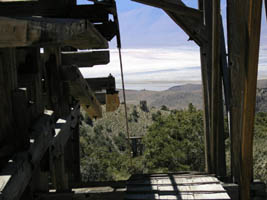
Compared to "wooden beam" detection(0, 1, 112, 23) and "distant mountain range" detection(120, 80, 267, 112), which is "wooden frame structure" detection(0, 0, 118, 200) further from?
"distant mountain range" detection(120, 80, 267, 112)

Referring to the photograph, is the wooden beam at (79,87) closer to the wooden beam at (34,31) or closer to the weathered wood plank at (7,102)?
the weathered wood plank at (7,102)

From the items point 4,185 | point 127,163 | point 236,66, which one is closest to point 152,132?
point 127,163

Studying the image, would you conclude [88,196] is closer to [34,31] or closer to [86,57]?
[34,31]

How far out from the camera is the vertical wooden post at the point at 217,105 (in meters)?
3.20

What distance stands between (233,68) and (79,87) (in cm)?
160

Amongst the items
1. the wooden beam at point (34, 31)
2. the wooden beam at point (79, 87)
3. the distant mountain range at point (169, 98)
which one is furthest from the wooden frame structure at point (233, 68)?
the distant mountain range at point (169, 98)

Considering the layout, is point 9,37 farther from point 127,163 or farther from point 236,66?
point 127,163

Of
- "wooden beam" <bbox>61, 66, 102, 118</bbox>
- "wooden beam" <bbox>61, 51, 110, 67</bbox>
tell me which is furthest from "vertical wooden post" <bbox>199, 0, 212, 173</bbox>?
"wooden beam" <bbox>61, 66, 102, 118</bbox>

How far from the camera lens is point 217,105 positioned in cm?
357

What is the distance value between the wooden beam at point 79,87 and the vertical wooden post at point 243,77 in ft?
4.70

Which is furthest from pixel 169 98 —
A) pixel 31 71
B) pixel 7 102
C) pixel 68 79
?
pixel 7 102

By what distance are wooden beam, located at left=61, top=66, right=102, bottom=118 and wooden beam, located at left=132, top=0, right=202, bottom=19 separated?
914mm

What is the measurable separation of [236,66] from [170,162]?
10.5m

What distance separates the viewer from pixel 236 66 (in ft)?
10.0
